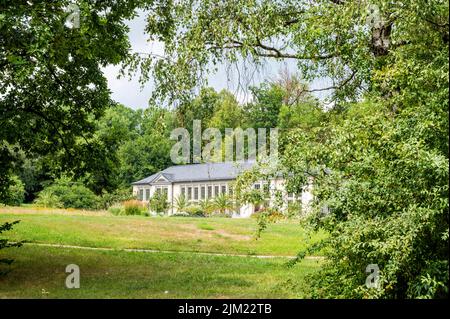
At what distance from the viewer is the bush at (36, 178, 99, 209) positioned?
3738cm

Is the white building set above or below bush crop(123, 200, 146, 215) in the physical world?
above

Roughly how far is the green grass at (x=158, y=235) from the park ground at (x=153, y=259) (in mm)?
36

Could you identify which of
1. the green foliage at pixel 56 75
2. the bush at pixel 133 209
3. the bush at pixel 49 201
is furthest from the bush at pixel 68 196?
the green foliage at pixel 56 75

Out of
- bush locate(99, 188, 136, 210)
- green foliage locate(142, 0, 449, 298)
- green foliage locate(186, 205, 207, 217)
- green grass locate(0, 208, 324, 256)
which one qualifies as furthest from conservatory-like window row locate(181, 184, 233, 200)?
green foliage locate(142, 0, 449, 298)

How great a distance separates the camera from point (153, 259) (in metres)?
17.2

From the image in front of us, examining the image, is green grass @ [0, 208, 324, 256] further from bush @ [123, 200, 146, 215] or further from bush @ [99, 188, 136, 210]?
bush @ [99, 188, 136, 210]

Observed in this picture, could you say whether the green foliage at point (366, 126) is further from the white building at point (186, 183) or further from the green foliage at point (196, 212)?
the white building at point (186, 183)

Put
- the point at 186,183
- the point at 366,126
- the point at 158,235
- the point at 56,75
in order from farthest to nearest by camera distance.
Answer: the point at 186,183 → the point at 158,235 → the point at 56,75 → the point at 366,126

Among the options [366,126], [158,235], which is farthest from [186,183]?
[366,126]

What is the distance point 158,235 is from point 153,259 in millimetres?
5836

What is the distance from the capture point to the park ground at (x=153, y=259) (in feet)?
38.5

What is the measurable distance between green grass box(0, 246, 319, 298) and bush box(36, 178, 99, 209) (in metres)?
19.3

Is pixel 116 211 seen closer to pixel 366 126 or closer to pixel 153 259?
pixel 153 259
